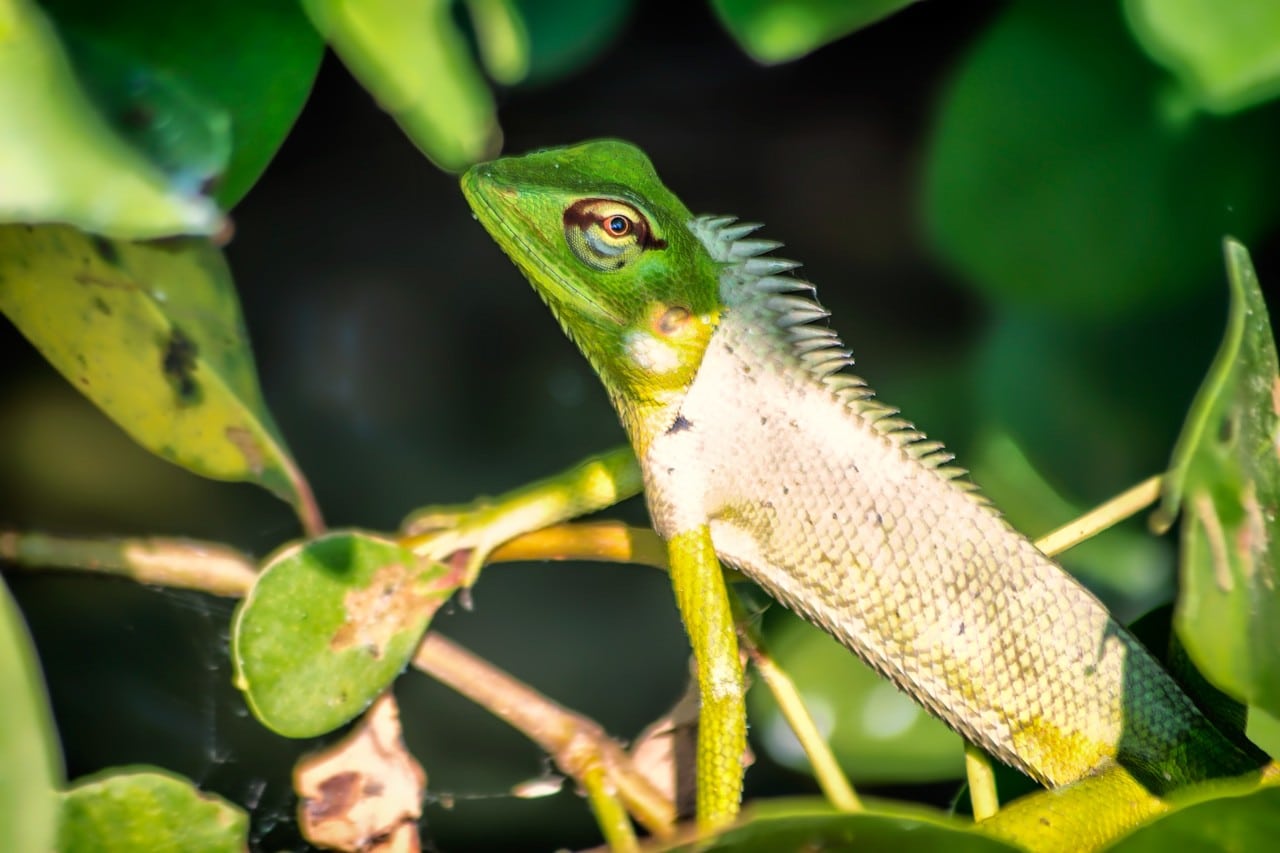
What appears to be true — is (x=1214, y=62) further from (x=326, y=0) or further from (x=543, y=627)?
(x=543, y=627)

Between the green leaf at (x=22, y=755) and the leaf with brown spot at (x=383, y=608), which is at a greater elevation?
the green leaf at (x=22, y=755)

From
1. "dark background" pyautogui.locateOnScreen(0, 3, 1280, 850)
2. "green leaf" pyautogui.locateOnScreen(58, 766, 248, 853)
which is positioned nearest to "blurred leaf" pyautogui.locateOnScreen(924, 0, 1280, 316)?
"dark background" pyautogui.locateOnScreen(0, 3, 1280, 850)

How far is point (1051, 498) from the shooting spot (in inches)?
43.2

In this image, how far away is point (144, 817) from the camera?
0.80 metres

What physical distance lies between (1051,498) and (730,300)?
0.39 m

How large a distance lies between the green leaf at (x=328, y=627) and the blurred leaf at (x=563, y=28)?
0.49 meters

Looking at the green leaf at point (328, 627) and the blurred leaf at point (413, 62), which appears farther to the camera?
the green leaf at point (328, 627)

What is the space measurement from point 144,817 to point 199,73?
56 cm

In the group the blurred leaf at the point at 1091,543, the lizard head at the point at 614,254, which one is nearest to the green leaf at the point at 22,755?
the lizard head at the point at 614,254

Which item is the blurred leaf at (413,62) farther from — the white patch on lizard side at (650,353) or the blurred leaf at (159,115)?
the white patch on lizard side at (650,353)

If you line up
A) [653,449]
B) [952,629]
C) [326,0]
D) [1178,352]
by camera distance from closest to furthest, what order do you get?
[326,0], [952,629], [653,449], [1178,352]

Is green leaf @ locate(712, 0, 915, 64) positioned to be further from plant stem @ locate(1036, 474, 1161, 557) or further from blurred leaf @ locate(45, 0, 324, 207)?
plant stem @ locate(1036, 474, 1161, 557)

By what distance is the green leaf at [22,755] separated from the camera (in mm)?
574

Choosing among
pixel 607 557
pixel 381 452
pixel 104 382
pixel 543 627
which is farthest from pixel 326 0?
pixel 543 627
